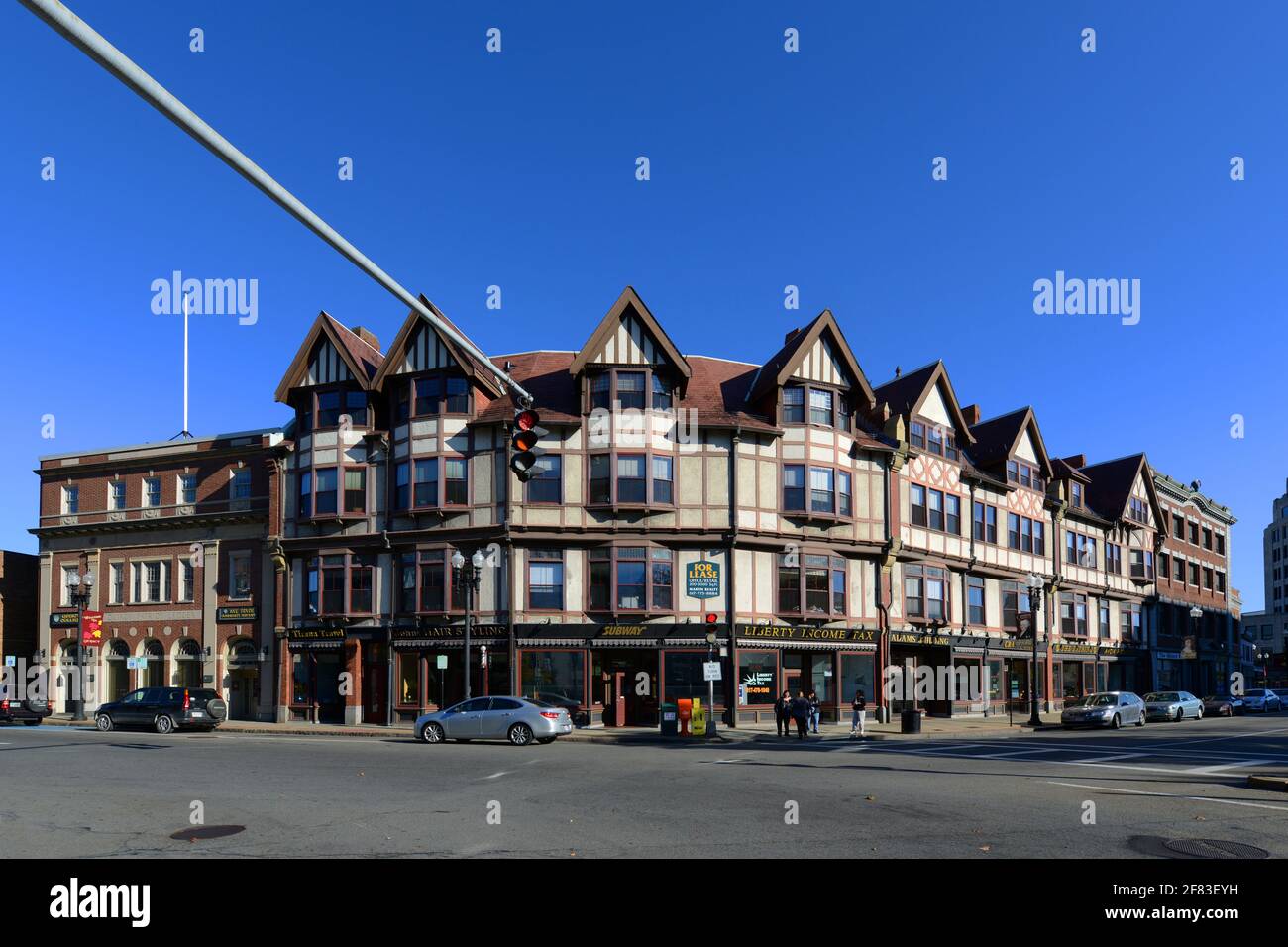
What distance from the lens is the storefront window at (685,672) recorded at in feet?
125

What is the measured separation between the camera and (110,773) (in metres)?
19.9

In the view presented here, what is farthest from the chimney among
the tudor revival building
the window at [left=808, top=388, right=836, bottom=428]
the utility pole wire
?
the utility pole wire

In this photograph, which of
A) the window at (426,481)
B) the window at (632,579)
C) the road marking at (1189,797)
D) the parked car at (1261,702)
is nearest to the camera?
the road marking at (1189,797)

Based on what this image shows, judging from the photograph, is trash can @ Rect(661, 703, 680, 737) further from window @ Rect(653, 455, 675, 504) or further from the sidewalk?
window @ Rect(653, 455, 675, 504)

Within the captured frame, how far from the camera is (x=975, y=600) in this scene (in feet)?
158

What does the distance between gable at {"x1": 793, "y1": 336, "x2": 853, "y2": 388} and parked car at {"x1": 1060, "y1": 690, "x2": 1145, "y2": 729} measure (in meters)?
15.4

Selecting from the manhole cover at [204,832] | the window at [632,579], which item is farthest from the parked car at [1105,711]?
the manhole cover at [204,832]

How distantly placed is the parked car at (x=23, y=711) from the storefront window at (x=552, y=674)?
19.1 metres

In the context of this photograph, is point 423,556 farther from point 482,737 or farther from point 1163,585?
point 1163,585

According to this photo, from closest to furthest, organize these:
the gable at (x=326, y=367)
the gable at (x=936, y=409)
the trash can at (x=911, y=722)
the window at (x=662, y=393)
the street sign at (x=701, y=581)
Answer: the trash can at (x=911, y=722)
the street sign at (x=701, y=581)
the window at (x=662, y=393)
the gable at (x=326, y=367)
the gable at (x=936, y=409)

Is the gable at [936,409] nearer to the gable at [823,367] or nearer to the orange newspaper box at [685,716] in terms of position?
the gable at [823,367]

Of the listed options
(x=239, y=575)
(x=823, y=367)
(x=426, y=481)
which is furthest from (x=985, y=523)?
(x=239, y=575)
